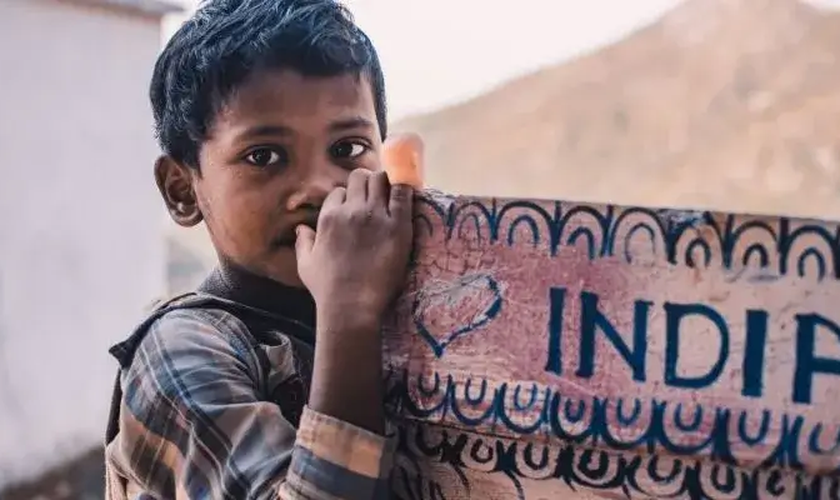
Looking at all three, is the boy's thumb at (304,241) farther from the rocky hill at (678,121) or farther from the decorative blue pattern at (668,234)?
the rocky hill at (678,121)

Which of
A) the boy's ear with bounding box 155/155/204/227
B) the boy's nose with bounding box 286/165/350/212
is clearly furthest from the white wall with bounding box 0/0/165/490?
the boy's nose with bounding box 286/165/350/212

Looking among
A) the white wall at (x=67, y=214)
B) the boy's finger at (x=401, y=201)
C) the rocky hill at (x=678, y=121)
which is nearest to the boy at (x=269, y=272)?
the boy's finger at (x=401, y=201)

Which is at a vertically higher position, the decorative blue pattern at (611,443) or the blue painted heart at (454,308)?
the blue painted heart at (454,308)

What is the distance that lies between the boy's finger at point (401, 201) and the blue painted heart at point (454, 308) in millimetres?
57

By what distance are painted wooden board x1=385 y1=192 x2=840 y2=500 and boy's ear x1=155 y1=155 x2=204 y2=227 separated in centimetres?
39

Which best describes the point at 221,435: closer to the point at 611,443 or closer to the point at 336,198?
the point at 336,198

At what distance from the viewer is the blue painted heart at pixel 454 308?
0.67 m

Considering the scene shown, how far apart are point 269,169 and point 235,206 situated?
5 cm

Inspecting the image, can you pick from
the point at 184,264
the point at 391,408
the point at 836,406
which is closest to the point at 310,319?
the point at 391,408

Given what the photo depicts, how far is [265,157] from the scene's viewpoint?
88cm

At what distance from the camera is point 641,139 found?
1213 centimetres

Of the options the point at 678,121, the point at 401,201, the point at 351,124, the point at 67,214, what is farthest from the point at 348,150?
the point at 678,121

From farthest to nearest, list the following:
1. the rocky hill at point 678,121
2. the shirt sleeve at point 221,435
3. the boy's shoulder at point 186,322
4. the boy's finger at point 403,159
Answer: the rocky hill at point 678,121 < the boy's finger at point 403,159 < the boy's shoulder at point 186,322 < the shirt sleeve at point 221,435

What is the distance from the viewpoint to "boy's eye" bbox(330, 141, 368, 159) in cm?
91
